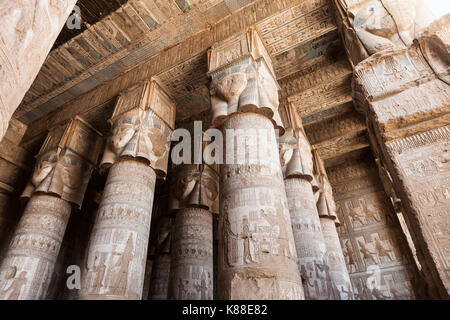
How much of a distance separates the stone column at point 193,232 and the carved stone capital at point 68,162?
76.5 inches

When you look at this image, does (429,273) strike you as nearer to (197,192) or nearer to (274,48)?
(197,192)

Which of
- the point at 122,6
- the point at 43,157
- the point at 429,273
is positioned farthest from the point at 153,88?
the point at 429,273

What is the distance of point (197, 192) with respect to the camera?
215 inches

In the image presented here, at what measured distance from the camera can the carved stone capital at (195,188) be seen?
5.41 m

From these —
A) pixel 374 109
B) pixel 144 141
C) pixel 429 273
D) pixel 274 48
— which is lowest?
pixel 429 273

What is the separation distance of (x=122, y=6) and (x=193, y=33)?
1411 mm

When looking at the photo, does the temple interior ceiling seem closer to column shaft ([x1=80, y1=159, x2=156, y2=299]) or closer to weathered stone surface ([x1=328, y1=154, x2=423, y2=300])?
column shaft ([x1=80, y1=159, x2=156, y2=299])

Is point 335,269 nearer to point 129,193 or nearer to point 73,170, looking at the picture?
point 129,193

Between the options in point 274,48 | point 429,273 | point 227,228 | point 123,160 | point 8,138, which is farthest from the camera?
point 8,138

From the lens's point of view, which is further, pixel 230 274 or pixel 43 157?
pixel 43 157

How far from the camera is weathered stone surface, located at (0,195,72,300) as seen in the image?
4297mm

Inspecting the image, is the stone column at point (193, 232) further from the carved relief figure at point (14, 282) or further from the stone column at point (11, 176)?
the stone column at point (11, 176)

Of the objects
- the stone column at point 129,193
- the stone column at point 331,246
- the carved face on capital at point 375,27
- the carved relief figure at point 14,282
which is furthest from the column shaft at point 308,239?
the carved relief figure at point 14,282

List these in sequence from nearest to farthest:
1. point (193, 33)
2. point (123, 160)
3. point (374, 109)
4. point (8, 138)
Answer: point (374, 109) → point (123, 160) → point (193, 33) → point (8, 138)
